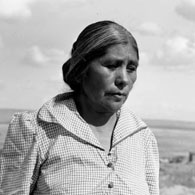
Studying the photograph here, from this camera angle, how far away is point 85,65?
2.52 meters

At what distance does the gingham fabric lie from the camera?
242 centimetres

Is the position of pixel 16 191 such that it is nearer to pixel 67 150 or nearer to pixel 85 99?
pixel 67 150

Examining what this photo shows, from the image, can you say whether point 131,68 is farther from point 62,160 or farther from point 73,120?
point 62,160

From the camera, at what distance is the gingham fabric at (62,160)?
7.95ft

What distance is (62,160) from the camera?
2438 millimetres

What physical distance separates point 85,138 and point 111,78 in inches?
11.5

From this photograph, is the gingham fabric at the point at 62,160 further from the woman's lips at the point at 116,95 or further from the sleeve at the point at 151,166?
the woman's lips at the point at 116,95

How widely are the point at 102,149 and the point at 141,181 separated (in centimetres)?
23

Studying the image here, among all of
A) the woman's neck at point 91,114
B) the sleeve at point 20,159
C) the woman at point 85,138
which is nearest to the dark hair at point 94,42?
the woman at point 85,138

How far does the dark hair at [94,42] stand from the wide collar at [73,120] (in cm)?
12

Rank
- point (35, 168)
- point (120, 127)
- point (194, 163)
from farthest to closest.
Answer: point (194, 163) < point (120, 127) < point (35, 168)

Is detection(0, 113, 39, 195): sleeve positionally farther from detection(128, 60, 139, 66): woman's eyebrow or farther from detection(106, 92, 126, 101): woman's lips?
detection(128, 60, 139, 66): woman's eyebrow

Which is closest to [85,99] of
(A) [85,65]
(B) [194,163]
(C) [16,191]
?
(A) [85,65]

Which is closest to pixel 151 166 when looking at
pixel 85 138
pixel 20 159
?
pixel 85 138
